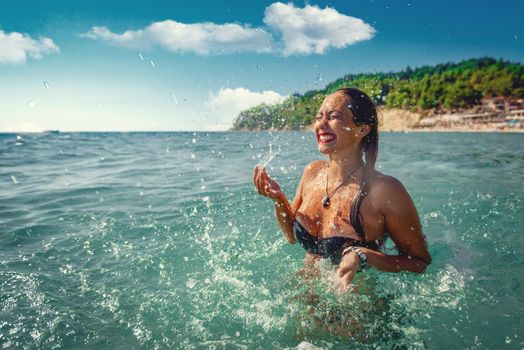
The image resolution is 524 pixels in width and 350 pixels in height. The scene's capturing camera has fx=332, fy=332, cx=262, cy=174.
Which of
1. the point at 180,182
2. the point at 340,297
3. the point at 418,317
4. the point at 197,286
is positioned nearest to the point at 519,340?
the point at 418,317

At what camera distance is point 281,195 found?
3.52 metres

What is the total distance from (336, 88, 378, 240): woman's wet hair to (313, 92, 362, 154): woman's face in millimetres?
60

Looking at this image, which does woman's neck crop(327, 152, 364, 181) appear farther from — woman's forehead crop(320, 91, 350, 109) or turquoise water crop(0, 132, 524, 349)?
turquoise water crop(0, 132, 524, 349)

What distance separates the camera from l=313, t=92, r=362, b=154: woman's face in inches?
130

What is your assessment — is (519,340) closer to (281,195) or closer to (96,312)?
(281,195)

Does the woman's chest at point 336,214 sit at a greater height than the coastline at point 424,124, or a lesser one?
lesser

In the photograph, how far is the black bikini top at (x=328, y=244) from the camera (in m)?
3.25

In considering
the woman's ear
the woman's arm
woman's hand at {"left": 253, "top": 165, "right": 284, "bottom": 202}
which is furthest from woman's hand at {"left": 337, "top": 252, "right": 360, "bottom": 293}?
the woman's ear

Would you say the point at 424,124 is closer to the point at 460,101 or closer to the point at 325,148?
the point at 460,101

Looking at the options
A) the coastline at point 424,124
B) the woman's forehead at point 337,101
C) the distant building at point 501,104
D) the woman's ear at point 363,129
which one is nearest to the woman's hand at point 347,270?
the woman's ear at point 363,129

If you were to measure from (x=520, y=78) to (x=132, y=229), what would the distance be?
138058 millimetres

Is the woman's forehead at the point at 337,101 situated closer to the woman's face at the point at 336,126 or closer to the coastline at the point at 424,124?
the woman's face at the point at 336,126

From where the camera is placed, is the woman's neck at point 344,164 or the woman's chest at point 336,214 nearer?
the woman's chest at point 336,214

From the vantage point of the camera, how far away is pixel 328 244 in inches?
131
